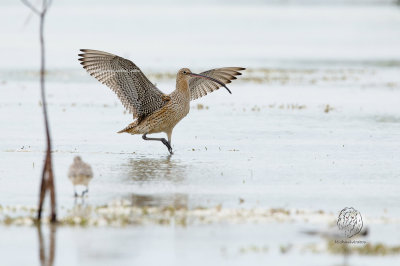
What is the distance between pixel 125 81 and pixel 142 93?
286 millimetres

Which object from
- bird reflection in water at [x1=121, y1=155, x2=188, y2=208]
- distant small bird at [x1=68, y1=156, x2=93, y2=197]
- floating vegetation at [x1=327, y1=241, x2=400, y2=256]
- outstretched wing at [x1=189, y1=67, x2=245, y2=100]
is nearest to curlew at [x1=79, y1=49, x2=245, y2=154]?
bird reflection in water at [x1=121, y1=155, x2=188, y2=208]

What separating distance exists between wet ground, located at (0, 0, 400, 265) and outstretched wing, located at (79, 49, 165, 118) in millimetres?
640

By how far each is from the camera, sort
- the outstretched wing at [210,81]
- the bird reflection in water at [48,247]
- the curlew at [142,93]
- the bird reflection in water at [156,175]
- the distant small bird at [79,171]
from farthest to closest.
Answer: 1. the outstretched wing at [210,81]
2. the curlew at [142,93]
3. the bird reflection in water at [156,175]
4. the distant small bird at [79,171]
5. the bird reflection in water at [48,247]

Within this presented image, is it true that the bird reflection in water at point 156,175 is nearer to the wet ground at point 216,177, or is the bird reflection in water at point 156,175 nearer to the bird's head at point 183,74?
the wet ground at point 216,177

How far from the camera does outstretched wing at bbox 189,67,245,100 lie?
15.2 meters

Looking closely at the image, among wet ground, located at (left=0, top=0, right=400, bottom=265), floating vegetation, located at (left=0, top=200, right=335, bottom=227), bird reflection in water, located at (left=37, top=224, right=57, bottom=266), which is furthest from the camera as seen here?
floating vegetation, located at (left=0, top=200, right=335, bottom=227)

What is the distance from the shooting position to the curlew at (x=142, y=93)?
13.8 metres

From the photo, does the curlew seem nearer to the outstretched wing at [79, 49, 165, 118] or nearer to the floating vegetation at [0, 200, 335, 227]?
the outstretched wing at [79, 49, 165, 118]

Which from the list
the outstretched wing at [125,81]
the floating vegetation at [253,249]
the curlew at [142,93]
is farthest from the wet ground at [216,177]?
the outstretched wing at [125,81]

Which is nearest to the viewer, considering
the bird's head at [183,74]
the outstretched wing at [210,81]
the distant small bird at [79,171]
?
the distant small bird at [79,171]

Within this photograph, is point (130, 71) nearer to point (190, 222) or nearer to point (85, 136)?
point (85, 136)

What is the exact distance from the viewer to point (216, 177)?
→ 454 inches

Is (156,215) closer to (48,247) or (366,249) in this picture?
(48,247)

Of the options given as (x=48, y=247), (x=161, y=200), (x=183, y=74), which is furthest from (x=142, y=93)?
(x=48, y=247)
